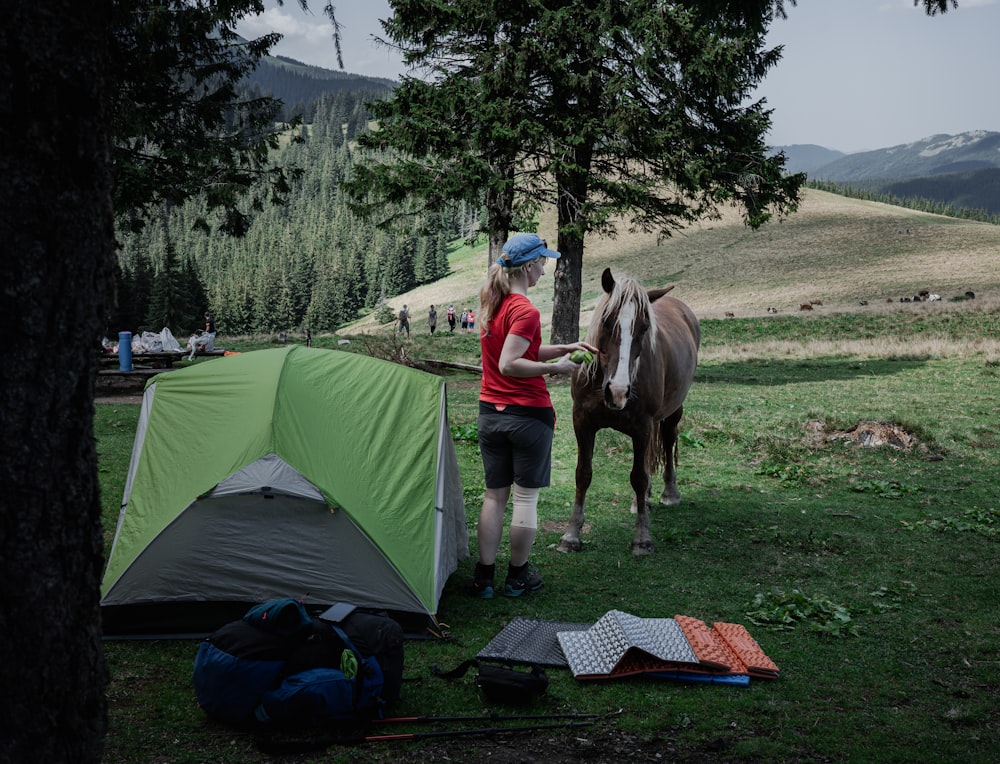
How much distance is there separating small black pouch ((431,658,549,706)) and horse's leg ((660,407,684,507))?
4732 millimetres

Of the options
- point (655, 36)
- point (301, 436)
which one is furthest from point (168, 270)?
point (301, 436)

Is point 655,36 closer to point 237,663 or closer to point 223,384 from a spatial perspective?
point 223,384

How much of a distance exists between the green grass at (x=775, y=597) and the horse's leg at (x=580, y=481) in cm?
21

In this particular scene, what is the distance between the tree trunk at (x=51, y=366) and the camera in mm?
2109

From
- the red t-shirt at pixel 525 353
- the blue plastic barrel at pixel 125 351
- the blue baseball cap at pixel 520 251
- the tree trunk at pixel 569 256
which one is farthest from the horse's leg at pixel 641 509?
the blue plastic barrel at pixel 125 351

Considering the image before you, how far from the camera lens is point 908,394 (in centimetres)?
1519

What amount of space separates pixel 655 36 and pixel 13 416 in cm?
1785

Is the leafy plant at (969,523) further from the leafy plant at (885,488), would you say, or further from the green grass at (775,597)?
the leafy plant at (885,488)

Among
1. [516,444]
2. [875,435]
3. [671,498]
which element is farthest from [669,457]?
[875,435]

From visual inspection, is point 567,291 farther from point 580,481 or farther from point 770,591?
point 770,591

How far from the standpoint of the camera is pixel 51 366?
2.19 metres

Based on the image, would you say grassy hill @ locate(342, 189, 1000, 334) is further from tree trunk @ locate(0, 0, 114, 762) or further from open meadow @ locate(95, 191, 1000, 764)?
tree trunk @ locate(0, 0, 114, 762)

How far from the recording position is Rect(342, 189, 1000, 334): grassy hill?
4881 centimetres

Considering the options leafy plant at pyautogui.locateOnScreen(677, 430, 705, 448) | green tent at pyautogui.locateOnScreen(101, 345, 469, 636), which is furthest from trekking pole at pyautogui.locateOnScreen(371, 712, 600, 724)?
leafy plant at pyautogui.locateOnScreen(677, 430, 705, 448)
